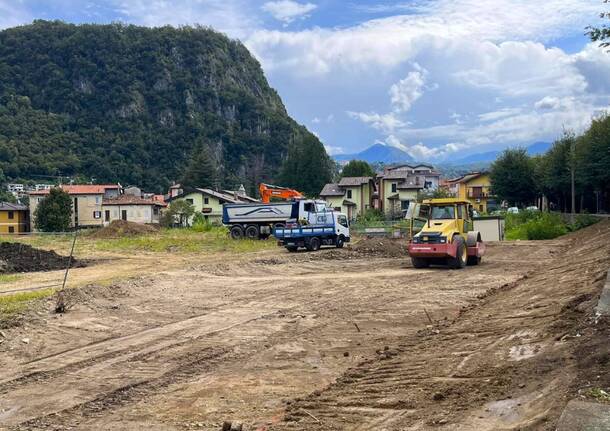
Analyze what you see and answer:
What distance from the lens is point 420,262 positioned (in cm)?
2200

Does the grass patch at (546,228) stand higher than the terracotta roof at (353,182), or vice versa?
the terracotta roof at (353,182)

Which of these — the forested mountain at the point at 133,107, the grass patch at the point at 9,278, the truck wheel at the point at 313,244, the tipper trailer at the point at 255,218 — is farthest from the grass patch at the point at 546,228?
the forested mountain at the point at 133,107

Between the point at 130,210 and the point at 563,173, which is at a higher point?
the point at 563,173

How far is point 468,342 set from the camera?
29.2 ft

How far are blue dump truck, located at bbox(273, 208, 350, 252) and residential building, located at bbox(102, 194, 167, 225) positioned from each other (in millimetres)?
51888

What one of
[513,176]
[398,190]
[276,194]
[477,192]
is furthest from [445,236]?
[477,192]

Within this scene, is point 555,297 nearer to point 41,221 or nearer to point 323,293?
point 323,293

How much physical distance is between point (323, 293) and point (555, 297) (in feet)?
21.1

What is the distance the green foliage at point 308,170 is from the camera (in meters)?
110

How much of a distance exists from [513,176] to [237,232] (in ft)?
125

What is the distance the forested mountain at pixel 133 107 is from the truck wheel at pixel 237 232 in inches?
2871

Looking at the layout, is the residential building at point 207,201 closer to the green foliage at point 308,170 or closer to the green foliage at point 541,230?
the green foliage at point 308,170

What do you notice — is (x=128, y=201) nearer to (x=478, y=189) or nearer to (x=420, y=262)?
(x=478, y=189)

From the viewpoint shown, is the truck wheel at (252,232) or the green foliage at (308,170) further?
the green foliage at (308,170)
